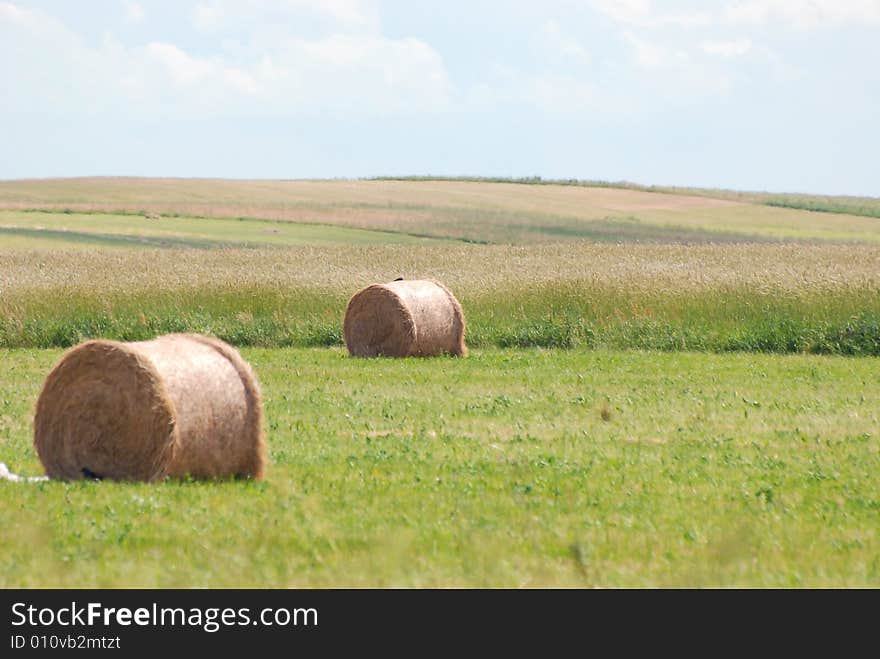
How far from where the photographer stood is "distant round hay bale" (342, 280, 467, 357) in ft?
86.4

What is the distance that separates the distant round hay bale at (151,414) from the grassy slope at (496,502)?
0.35 metres

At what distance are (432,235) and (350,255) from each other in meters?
27.9

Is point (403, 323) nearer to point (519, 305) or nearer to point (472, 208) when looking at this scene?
point (519, 305)

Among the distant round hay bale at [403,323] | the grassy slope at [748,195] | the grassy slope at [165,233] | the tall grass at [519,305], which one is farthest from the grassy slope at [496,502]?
the grassy slope at [748,195]

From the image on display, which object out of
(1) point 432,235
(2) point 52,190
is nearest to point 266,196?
(2) point 52,190

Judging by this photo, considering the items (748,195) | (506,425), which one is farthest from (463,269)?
(748,195)

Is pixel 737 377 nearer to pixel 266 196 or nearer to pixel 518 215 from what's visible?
pixel 518 215

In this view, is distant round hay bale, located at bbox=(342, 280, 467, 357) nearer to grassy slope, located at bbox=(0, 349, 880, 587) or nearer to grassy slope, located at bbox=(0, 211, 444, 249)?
grassy slope, located at bbox=(0, 349, 880, 587)

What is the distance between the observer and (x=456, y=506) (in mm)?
11555

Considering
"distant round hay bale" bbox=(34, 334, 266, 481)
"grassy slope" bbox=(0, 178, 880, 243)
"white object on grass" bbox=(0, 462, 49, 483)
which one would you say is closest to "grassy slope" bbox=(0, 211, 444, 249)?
"grassy slope" bbox=(0, 178, 880, 243)

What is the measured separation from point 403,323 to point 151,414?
45.8 feet

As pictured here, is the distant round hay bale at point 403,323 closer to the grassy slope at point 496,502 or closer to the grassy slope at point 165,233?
the grassy slope at point 496,502

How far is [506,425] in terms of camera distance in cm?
1677

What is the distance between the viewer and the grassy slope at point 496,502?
952 centimetres
